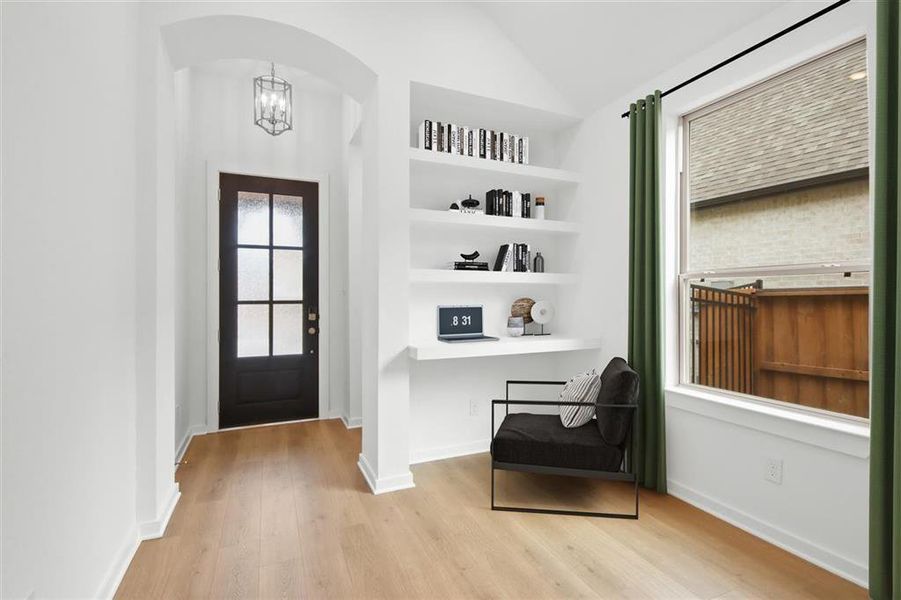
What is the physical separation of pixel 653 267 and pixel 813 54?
4.07 feet

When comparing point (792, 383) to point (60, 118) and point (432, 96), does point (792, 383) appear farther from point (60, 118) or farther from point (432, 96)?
point (60, 118)

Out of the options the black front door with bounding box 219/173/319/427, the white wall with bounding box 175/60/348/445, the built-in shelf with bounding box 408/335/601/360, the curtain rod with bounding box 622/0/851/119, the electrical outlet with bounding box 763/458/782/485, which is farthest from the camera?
the black front door with bounding box 219/173/319/427

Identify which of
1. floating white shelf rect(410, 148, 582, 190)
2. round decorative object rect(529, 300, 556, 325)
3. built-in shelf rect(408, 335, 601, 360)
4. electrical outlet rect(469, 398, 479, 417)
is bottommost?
electrical outlet rect(469, 398, 479, 417)

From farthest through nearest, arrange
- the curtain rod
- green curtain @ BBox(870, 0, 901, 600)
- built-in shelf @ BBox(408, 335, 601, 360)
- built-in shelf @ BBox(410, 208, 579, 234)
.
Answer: built-in shelf @ BBox(410, 208, 579, 234)
built-in shelf @ BBox(408, 335, 601, 360)
the curtain rod
green curtain @ BBox(870, 0, 901, 600)

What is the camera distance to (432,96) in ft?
9.97

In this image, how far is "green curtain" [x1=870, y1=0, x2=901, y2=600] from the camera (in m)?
1.67

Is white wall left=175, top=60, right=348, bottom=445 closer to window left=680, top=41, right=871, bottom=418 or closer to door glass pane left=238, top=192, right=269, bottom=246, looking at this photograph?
door glass pane left=238, top=192, right=269, bottom=246

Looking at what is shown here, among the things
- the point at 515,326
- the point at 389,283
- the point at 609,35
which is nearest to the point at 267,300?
the point at 389,283

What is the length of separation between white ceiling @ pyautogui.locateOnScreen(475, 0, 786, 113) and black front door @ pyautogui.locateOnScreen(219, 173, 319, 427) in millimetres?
2356

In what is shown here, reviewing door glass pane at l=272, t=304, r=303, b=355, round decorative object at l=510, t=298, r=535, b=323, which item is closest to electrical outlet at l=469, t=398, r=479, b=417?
round decorative object at l=510, t=298, r=535, b=323

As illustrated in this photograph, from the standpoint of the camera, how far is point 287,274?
Answer: 4.15 metres

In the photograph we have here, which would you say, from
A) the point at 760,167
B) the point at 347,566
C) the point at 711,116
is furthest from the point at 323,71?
the point at 347,566

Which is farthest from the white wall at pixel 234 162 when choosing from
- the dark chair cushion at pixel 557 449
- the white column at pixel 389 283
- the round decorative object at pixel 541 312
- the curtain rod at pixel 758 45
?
the curtain rod at pixel 758 45

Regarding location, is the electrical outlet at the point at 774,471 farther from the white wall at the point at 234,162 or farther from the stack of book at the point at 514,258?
the white wall at the point at 234,162
